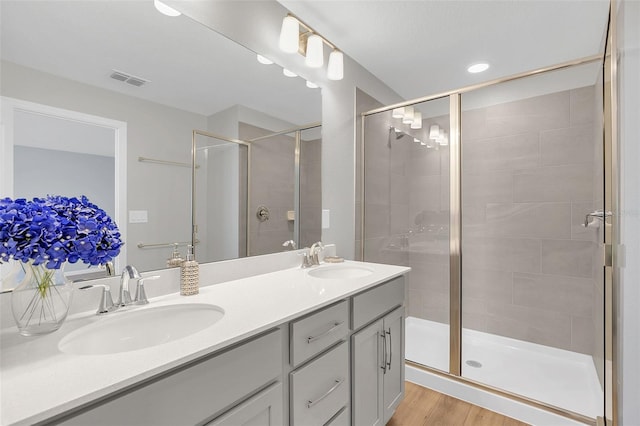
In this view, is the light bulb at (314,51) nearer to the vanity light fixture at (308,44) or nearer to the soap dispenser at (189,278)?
the vanity light fixture at (308,44)

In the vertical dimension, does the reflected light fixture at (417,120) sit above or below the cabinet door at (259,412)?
above

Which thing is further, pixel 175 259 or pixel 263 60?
pixel 263 60

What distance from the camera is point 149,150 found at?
125 cm

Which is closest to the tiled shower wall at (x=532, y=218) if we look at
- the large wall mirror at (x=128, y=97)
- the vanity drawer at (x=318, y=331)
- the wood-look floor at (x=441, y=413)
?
the wood-look floor at (x=441, y=413)

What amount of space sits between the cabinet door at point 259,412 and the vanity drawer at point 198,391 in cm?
2

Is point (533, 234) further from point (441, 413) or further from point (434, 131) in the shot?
point (441, 413)

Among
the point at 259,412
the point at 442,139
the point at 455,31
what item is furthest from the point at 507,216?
the point at 259,412

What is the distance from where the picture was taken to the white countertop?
55 cm

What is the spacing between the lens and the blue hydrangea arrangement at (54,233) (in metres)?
0.72

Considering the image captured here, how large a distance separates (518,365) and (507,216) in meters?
1.15

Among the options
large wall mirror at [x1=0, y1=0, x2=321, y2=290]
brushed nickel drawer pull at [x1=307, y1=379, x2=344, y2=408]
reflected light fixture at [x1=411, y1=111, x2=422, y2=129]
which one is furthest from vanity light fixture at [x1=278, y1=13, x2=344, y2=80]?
brushed nickel drawer pull at [x1=307, y1=379, x2=344, y2=408]

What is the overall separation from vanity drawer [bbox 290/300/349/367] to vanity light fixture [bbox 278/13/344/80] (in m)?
1.46

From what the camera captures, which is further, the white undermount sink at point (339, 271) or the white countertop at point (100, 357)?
the white undermount sink at point (339, 271)

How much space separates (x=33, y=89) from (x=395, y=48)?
6.82 feet
